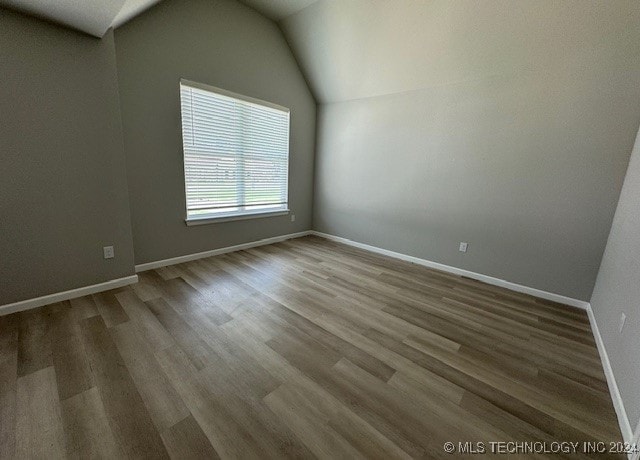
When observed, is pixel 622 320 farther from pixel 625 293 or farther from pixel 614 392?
pixel 614 392

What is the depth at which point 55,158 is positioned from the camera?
2004 millimetres

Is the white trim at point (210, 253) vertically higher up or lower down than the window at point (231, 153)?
lower down

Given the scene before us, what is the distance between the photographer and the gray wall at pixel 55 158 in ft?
5.98

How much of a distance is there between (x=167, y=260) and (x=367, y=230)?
2893 millimetres

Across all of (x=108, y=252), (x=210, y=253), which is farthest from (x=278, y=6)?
(x=108, y=252)

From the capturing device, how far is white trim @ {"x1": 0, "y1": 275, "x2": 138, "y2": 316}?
1.96 m

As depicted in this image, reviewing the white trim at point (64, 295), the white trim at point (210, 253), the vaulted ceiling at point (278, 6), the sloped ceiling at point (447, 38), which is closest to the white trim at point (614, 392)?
the sloped ceiling at point (447, 38)

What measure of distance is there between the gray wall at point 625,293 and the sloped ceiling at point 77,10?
12.0 ft

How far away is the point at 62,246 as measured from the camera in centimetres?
212

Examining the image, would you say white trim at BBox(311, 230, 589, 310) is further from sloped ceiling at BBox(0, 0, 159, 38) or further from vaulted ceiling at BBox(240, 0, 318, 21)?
sloped ceiling at BBox(0, 0, 159, 38)

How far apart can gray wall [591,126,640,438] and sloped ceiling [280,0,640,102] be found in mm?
986

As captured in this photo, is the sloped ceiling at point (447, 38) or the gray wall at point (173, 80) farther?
the gray wall at point (173, 80)

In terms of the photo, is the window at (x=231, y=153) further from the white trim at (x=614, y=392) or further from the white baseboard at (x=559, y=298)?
the white trim at (x=614, y=392)

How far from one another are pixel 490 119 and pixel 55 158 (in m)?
4.21
